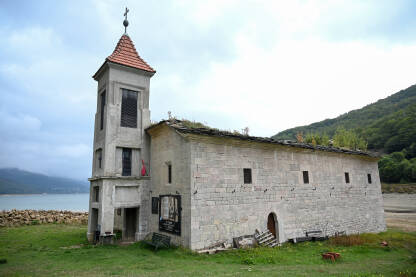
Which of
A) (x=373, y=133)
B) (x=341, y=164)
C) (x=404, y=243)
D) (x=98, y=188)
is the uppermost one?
(x=373, y=133)

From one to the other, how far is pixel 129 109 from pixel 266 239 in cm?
1055

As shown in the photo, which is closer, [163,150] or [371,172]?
[163,150]

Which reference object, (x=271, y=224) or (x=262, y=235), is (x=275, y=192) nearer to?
(x=271, y=224)

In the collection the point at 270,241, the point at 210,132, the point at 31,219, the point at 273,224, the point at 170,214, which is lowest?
the point at 270,241

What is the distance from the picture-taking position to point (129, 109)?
1466 centimetres

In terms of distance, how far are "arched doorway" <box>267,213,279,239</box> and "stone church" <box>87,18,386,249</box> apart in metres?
0.05

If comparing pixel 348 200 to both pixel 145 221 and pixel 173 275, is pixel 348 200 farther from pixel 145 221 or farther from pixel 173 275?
pixel 173 275

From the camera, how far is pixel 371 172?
67.5ft

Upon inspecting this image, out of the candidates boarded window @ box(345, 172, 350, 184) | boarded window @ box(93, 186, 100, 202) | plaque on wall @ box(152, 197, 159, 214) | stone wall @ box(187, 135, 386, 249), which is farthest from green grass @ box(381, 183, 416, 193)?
boarded window @ box(93, 186, 100, 202)

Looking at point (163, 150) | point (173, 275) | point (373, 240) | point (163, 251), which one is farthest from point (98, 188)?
point (373, 240)

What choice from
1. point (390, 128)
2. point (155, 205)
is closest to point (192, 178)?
point (155, 205)

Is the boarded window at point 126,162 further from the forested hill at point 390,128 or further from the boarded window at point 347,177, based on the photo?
the forested hill at point 390,128

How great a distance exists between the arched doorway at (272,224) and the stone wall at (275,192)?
0.19 metres

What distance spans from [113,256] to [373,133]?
80.2 m
